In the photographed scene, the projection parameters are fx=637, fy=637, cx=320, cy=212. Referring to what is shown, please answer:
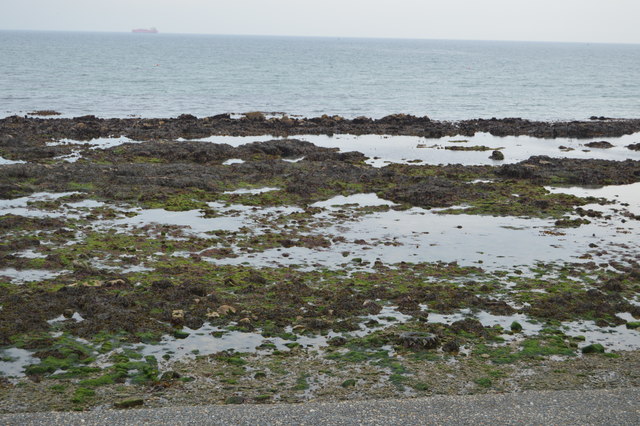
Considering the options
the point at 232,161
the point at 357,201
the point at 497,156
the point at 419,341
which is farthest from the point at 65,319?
the point at 497,156

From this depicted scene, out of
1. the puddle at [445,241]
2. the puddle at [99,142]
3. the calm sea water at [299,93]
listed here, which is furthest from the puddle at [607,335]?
the calm sea water at [299,93]

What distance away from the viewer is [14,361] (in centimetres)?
1304

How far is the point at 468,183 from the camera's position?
30.8 meters

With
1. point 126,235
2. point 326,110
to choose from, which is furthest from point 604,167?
point 326,110

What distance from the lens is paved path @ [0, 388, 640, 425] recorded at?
34.9ft

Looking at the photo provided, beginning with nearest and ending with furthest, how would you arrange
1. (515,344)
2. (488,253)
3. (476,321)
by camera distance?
(515,344), (476,321), (488,253)

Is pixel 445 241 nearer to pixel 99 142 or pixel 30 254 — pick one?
pixel 30 254

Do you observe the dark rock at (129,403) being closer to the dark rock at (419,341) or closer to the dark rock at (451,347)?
the dark rock at (419,341)

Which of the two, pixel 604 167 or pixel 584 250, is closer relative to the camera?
pixel 584 250

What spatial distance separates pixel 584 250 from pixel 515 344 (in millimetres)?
8294

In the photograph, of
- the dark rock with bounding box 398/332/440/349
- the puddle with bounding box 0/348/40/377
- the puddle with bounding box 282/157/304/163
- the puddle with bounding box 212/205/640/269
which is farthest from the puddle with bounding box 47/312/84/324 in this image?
the puddle with bounding box 282/157/304/163

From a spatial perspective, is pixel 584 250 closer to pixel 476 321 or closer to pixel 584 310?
pixel 584 310

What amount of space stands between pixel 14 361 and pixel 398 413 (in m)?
7.90

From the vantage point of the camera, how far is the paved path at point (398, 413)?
418 inches
